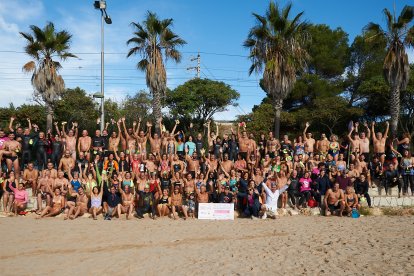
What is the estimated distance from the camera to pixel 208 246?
816 centimetres

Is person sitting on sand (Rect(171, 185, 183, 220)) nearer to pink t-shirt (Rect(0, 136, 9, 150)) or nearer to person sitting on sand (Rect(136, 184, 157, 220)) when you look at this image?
person sitting on sand (Rect(136, 184, 157, 220))

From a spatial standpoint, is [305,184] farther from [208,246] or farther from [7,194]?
[7,194]

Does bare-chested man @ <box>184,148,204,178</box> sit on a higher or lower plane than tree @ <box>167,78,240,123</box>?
lower

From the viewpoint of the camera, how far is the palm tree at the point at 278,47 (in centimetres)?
1716

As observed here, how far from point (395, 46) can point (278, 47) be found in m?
5.34

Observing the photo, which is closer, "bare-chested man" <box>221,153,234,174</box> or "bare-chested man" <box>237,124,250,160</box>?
"bare-chested man" <box>221,153,234,174</box>

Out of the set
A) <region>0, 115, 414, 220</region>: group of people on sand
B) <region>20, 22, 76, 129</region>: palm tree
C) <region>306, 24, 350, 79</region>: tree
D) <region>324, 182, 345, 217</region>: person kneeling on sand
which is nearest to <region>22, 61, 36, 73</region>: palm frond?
<region>20, 22, 76, 129</region>: palm tree

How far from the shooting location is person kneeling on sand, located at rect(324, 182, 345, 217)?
11384mm

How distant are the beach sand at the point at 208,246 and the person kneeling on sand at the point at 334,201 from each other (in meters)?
0.63

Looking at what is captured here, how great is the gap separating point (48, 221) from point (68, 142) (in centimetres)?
370

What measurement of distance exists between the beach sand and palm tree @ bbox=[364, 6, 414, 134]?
8.56 meters

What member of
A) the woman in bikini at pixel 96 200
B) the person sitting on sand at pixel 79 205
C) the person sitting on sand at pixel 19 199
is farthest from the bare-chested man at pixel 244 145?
the person sitting on sand at pixel 19 199

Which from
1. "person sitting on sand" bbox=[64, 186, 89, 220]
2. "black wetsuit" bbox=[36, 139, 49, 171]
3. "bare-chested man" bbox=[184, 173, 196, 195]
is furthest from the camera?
"black wetsuit" bbox=[36, 139, 49, 171]

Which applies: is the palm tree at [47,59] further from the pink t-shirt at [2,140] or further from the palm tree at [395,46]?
the palm tree at [395,46]
